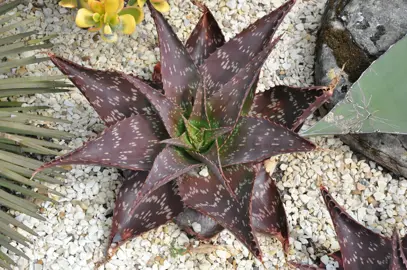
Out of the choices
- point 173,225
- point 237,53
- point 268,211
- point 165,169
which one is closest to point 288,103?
point 237,53

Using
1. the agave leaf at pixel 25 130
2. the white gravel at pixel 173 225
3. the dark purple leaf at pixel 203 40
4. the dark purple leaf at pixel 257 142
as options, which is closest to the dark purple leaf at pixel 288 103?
the dark purple leaf at pixel 257 142

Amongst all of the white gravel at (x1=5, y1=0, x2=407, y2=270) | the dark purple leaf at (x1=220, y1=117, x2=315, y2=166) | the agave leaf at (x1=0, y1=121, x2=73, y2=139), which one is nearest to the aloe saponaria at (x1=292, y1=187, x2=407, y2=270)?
the dark purple leaf at (x1=220, y1=117, x2=315, y2=166)

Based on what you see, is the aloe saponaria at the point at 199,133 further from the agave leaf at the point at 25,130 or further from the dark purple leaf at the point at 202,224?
the agave leaf at the point at 25,130

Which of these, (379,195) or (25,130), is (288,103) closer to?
(379,195)

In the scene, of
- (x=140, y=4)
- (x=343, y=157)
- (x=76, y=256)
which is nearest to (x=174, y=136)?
(x=140, y=4)

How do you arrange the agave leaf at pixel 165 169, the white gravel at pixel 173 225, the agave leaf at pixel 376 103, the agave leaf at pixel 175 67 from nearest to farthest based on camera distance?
the agave leaf at pixel 165 169 < the agave leaf at pixel 175 67 < the agave leaf at pixel 376 103 < the white gravel at pixel 173 225
